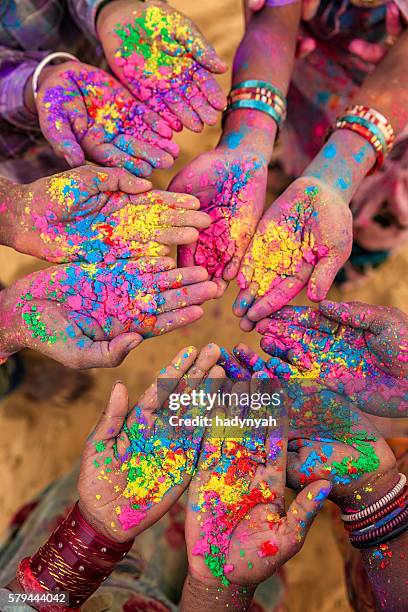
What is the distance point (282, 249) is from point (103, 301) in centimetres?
54

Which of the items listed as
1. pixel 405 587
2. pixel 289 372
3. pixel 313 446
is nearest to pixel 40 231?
pixel 289 372

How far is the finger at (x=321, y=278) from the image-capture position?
1608mm

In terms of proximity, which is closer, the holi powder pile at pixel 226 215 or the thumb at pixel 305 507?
the thumb at pixel 305 507

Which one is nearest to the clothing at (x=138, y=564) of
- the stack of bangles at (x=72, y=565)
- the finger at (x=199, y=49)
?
the stack of bangles at (x=72, y=565)

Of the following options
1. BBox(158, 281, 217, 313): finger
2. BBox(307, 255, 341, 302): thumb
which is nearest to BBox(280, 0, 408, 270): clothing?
BBox(307, 255, 341, 302): thumb

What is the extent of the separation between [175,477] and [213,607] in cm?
31

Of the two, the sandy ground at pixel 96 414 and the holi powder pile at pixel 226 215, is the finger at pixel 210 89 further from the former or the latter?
the sandy ground at pixel 96 414

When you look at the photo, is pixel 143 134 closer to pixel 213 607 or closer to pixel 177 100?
pixel 177 100

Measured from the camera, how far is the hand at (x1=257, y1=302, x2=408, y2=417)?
152 centimetres

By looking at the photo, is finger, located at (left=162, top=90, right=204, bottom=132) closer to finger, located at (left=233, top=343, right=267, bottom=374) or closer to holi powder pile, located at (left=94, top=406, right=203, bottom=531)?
finger, located at (left=233, top=343, right=267, bottom=374)

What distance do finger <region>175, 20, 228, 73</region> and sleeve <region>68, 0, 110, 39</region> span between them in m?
0.30

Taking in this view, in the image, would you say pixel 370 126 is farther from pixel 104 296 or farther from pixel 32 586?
pixel 32 586

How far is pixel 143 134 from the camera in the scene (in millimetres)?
1749

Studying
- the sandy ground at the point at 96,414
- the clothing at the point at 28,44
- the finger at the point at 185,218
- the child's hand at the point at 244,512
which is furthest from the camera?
the sandy ground at the point at 96,414
